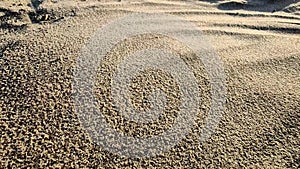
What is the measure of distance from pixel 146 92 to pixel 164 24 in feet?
1.77

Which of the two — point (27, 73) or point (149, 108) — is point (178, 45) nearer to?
A: point (149, 108)

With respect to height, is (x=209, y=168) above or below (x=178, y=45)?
below

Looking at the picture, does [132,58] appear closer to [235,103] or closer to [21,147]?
[235,103]

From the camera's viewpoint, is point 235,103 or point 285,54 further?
point 285,54

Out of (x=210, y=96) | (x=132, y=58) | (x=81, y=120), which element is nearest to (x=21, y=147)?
(x=81, y=120)

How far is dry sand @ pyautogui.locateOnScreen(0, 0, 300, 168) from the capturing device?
42.1 inches

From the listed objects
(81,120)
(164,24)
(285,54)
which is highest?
(164,24)

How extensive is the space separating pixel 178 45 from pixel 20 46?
2.10 ft

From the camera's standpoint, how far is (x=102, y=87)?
1251 millimetres

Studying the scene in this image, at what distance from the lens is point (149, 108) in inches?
48.1

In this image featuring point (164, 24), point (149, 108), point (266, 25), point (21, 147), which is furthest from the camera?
point (266, 25)

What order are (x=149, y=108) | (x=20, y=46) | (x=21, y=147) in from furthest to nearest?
(x=20, y=46) → (x=149, y=108) → (x=21, y=147)

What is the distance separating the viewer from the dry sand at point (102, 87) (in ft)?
3.51

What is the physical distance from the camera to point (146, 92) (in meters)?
1.27
